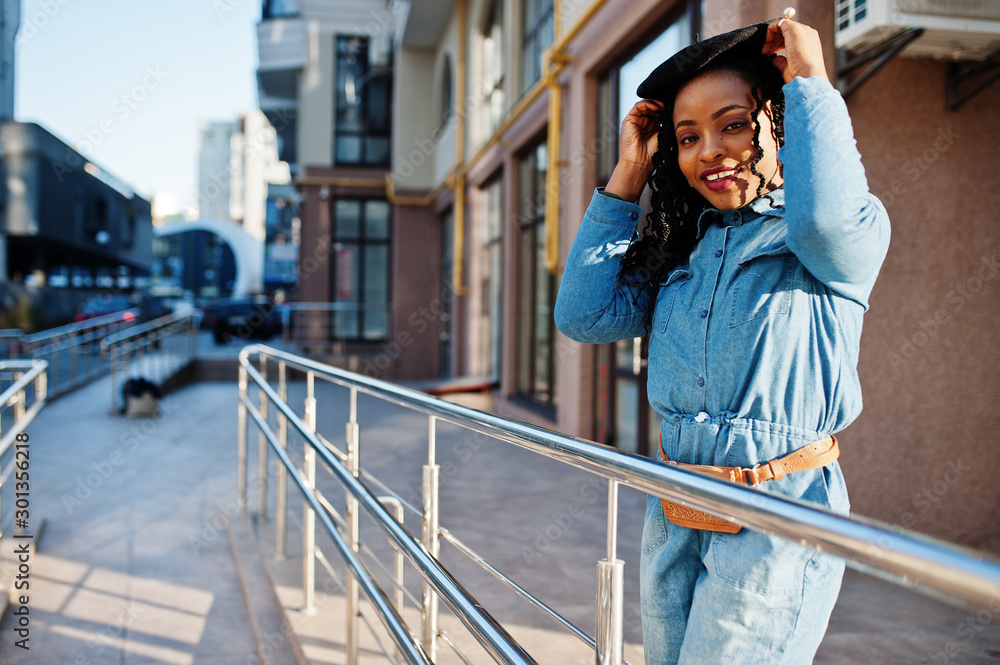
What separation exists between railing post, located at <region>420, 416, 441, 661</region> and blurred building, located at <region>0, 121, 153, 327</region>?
22.0m

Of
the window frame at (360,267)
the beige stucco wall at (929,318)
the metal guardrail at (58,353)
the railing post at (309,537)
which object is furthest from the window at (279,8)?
the railing post at (309,537)

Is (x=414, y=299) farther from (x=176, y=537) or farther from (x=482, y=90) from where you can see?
(x=176, y=537)

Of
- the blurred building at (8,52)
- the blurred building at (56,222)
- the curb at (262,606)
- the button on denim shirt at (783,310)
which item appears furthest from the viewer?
the blurred building at (56,222)

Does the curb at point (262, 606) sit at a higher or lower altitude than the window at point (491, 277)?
lower

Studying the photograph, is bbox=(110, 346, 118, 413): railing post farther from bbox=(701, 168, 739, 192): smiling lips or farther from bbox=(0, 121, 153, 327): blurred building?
bbox=(0, 121, 153, 327): blurred building

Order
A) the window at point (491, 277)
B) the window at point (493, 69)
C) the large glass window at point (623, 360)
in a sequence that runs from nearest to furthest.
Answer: the large glass window at point (623, 360) < the window at point (493, 69) < the window at point (491, 277)

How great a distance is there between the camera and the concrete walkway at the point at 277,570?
2.45 m

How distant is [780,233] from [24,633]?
3.34 m

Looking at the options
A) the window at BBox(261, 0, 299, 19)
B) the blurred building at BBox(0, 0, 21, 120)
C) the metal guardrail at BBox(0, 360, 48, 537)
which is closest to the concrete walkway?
the metal guardrail at BBox(0, 360, 48, 537)

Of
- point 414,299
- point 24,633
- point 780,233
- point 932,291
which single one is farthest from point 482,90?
point 780,233

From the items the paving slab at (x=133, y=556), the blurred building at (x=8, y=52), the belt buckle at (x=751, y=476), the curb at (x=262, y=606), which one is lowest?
the paving slab at (x=133, y=556)

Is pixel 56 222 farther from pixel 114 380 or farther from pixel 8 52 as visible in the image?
pixel 114 380

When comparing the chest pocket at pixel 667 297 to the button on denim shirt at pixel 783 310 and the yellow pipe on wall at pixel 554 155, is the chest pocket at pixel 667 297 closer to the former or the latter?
the button on denim shirt at pixel 783 310

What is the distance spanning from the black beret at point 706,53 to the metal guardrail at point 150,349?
28.8 ft
